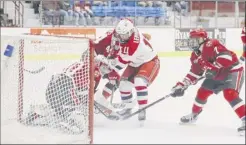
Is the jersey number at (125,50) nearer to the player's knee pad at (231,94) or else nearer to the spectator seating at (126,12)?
the player's knee pad at (231,94)

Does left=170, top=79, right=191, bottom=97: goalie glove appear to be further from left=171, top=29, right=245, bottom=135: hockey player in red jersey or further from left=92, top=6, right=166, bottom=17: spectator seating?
left=92, top=6, right=166, bottom=17: spectator seating

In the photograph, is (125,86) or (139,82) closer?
(139,82)

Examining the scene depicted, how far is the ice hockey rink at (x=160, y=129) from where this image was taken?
2.58m

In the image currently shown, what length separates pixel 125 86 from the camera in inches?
130

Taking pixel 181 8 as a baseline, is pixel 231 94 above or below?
below

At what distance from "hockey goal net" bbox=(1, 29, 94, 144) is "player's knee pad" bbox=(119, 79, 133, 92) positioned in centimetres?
50

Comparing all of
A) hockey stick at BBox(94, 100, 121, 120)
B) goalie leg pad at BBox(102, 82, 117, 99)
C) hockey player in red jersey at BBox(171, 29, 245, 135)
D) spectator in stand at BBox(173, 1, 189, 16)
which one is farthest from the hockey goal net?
spectator in stand at BBox(173, 1, 189, 16)

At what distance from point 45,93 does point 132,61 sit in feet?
2.49

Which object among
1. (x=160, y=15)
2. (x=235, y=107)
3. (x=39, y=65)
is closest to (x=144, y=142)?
(x=235, y=107)

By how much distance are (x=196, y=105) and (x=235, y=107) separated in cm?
31

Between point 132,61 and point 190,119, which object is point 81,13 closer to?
point 132,61

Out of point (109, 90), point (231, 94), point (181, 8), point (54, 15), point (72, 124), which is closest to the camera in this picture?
point (72, 124)

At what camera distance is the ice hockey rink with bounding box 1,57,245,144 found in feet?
8.46

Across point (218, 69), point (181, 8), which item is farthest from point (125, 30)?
point (181, 8)
